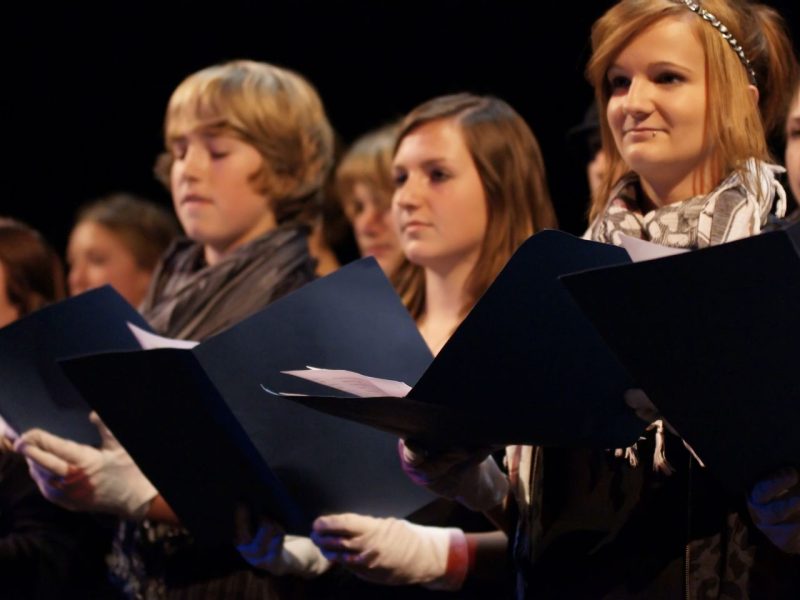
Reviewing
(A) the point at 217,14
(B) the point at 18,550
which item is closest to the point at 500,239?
(B) the point at 18,550

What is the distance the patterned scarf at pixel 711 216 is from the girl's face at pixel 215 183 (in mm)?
1113

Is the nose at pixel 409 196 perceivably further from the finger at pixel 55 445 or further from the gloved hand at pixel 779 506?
the gloved hand at pixel 779 506

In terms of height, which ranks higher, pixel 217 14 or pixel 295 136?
pixel 217 14

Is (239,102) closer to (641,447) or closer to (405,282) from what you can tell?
(405,282)

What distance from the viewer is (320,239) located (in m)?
3.13

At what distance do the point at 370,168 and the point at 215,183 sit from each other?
0.83 meters

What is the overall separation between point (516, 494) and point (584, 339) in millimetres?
459

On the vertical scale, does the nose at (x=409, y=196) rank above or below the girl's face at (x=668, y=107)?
below

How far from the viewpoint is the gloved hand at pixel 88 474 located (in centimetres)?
215

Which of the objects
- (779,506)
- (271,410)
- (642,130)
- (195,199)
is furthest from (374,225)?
(779,506)

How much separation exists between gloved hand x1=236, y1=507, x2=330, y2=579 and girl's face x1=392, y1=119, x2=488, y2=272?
1.93 ft

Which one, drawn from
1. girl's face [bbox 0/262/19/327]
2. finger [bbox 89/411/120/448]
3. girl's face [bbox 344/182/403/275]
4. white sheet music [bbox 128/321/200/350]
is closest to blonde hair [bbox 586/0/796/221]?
white sheet music [bbox 128/321/200/350]

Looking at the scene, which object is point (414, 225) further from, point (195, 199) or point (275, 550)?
point (275, 550)

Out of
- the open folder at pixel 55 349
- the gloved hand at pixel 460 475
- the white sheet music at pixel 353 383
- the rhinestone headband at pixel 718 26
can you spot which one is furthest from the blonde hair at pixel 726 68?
the open folder at pixel 55 349
